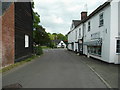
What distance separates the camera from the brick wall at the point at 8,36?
→ 1102 centimetres

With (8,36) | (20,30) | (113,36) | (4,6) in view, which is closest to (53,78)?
(8,36)

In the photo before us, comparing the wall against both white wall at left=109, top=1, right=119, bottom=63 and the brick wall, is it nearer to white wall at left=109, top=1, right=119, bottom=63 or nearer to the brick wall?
the brick wall

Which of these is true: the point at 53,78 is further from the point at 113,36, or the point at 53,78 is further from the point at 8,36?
the point at 113,36

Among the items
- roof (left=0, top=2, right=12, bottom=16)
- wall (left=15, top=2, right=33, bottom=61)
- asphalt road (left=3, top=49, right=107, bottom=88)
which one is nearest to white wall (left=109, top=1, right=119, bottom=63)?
asphalt road (left=3, top=49, right=107, bottom=88)

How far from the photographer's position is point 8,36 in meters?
11.8

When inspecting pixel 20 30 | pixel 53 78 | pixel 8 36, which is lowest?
pixel 53 78

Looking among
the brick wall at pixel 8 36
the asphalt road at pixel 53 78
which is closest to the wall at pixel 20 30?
the brick wall at pixel 8 36

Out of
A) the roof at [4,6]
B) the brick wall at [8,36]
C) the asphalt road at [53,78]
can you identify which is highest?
the roof at [4,6]

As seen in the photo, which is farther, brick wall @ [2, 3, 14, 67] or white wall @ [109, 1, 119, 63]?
white wall @ [109, 1, 119, 63]

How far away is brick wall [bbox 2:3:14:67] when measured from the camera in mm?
11016

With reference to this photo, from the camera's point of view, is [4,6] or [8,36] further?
[8,36]

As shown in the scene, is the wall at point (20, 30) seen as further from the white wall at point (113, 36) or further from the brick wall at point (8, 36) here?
the white wall at point (113, 36)

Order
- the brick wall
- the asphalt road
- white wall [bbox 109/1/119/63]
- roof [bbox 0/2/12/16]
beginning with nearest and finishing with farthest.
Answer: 1. the asphalt road
2. the brick wall
3. roof [bbox 0/2/12/16]
4. white wall [bbox 109/1/119/63]

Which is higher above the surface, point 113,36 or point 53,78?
point 113,36
